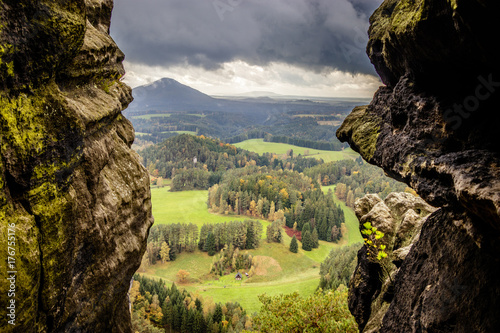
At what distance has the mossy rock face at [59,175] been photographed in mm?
6121

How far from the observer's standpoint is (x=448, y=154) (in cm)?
735

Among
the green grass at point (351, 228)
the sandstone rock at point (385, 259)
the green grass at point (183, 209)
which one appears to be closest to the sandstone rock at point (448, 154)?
the sandstone rock at point (385, 259)

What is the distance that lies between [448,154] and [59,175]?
1057cm

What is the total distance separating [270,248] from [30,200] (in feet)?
355

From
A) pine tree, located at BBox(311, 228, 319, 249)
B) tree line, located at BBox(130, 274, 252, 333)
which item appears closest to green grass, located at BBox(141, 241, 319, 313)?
tree line, located at BBox(130, 274, 252, 333)

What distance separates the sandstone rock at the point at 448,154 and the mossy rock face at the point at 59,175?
31.4 ft

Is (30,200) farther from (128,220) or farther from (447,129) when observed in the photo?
(447,129)

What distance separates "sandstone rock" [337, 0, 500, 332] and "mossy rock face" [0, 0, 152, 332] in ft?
31.4

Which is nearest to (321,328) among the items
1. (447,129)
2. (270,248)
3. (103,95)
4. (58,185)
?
(447,129)

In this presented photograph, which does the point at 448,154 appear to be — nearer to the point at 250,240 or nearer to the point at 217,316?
the point at 217,316

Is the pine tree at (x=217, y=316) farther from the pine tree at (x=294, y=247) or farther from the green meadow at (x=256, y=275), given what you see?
the pine tree at (x=294, y=247)

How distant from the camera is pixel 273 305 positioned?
18906 millimetres

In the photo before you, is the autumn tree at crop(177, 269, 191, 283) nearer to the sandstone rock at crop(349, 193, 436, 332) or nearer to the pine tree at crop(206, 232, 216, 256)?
the pine tree at crop(206, 232, 216, 256)

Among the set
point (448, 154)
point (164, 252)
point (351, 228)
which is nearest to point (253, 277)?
→ point (164, 252)
